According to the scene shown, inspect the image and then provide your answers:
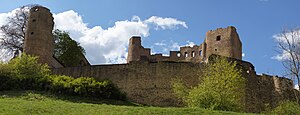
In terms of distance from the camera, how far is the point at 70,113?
68.1 feet

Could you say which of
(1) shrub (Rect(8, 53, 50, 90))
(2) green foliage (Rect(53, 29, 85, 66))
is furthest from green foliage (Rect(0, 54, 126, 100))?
(2) green foliage (Rect(53, 29, 85, 66))

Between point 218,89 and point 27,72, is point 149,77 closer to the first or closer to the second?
point 218,89

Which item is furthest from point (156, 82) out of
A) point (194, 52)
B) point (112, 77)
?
point (194, 52)

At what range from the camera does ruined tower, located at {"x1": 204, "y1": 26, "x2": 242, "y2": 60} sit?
53862 millimetres

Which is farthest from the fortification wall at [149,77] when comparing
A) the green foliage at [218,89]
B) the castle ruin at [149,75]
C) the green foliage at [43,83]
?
the green foliage at [43,83]

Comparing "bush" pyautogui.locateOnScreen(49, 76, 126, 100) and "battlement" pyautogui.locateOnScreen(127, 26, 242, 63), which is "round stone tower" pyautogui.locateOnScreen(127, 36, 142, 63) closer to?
"battlement" pyautogui.locateOnScreen(127, 26, 242, 63)

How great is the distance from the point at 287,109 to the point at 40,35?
20.9 m

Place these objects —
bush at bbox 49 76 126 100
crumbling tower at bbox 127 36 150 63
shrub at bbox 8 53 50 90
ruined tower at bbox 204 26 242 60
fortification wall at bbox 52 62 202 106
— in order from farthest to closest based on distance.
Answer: crumbling tower at bbox 127 36 150 63
ruined tower at bbox 204 26 242 60
fortification wall at bbox 52 62 202 106
shrub at bbox 8 53 50 90
bush at bbox 49 76 126 100

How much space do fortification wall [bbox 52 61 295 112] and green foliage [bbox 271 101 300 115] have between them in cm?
154

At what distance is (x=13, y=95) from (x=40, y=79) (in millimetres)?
3663

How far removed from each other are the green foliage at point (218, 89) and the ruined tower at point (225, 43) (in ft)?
55.8

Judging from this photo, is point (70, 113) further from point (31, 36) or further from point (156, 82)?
point (31, 36)

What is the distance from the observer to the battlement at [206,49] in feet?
177

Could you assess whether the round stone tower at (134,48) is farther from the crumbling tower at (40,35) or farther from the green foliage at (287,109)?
the green foliage at (287,109)
